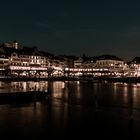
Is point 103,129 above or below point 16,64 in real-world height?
below

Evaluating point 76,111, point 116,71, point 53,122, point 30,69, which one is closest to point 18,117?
point 53,122

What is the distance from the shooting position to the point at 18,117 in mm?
25672

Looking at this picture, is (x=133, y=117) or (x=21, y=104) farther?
(x=21, y=104)

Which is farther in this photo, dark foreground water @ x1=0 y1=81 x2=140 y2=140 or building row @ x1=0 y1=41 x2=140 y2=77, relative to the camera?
building row @ x1=0 y1=41 x2=140 y2=77

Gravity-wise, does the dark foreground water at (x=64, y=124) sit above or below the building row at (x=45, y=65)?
below

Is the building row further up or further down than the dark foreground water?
further up

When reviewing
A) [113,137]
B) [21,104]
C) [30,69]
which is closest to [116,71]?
[30,69]

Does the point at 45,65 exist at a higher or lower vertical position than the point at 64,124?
higher

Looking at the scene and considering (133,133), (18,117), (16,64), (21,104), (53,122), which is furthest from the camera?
(16,64)

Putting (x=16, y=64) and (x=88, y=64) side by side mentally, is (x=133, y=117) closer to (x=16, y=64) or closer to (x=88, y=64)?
(x=16, y=64)

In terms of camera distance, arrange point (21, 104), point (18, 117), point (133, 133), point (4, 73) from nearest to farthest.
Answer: point (133, 133), point (18, 117), point (21, 104), point (4, 73)

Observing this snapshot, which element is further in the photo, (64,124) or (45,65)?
(45,65)

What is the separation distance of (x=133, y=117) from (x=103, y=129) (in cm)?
582

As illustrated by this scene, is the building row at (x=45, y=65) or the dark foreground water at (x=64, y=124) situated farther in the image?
the building row at (x=45, y=65)
